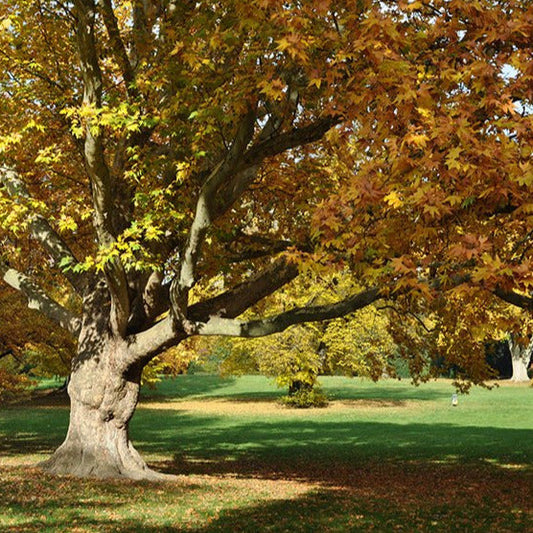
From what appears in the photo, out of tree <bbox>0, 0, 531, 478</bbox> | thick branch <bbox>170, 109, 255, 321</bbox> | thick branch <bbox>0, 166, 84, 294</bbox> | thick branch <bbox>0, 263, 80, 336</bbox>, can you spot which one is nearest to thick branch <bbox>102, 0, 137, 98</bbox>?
tree <bbox>0, 0, 531, 478</bbox>

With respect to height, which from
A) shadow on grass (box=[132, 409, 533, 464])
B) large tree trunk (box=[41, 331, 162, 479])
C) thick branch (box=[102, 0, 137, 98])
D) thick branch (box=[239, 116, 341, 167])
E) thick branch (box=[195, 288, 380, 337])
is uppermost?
thick branch (box=[102, 0, 137, 98])

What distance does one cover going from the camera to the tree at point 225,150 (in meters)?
6.90

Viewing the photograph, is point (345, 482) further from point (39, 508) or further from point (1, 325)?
point (1, 325)

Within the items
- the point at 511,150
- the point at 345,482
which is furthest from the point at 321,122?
the point at 345,482

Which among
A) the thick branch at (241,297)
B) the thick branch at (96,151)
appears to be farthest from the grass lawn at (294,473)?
the thick branch at (96,151)

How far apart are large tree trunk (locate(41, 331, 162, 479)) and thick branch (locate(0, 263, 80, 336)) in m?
1.07

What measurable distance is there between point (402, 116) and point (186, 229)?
5751mm

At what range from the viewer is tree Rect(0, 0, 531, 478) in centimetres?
690

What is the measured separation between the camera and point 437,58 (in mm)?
7871

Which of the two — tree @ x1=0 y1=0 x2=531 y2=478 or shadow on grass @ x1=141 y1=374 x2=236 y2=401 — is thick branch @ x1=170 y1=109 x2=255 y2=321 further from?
shadow on grass @ x1=141 y1=374 x2=236 y2=401

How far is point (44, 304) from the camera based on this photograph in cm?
1433

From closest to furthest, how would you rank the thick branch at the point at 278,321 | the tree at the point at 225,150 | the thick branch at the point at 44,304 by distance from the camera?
the tree at the point at 225,150
the thick branch at the point at 278,321
the thick branch at the point at 44,304

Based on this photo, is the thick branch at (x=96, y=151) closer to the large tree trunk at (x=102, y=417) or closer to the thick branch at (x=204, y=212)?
the thick branch at (x=204, y=212)

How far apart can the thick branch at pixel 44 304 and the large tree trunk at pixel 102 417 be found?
1074mm
